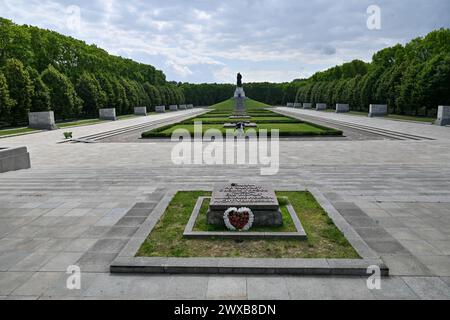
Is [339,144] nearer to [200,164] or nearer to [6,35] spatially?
[200,164]

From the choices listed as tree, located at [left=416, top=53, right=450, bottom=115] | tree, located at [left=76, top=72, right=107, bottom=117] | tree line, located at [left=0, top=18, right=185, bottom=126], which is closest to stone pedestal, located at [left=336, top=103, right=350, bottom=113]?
tree, located at [left=416, top=53, right=450, bottom=115]

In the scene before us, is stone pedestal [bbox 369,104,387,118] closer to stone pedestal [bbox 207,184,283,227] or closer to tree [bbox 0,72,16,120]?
tree [bbox 0,72,16,120]

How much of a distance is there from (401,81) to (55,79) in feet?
167

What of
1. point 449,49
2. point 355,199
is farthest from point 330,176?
point 449,49

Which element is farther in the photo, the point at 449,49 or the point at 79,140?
the point at 449,49

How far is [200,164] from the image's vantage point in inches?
658

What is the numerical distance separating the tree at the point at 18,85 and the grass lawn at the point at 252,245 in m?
38.6

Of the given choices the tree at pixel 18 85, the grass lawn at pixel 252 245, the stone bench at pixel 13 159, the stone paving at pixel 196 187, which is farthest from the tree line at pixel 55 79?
the grass lawn at pixel 252 245

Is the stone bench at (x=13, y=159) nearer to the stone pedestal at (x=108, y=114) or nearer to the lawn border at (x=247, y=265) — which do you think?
the lawn border at (x=247, y=265)

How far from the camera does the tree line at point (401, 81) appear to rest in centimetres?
4444

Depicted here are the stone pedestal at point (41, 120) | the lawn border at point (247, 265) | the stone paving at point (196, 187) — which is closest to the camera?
the stone paving at point (196, 187)

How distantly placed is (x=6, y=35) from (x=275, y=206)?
47926 mm

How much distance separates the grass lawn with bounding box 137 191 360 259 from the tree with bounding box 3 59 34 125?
3859cm

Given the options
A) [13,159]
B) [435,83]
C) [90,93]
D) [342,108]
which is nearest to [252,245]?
[13,159]
